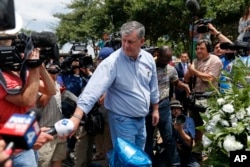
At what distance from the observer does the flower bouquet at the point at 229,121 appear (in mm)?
2623

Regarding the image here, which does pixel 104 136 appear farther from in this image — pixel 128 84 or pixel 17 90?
pixel 17 90

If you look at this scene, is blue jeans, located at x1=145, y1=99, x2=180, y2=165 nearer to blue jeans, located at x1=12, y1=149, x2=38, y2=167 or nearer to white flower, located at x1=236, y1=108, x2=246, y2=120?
white flower, located at x1=236, y1=108, x2=246, y2=120

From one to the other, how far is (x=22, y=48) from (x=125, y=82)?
1.18m

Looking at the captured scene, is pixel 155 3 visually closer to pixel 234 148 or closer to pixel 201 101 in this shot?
pixel 201 101

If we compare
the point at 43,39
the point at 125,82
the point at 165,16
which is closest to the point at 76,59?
the point at 125,82

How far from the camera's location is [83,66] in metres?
4.84

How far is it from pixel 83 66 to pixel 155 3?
11714 millimetres

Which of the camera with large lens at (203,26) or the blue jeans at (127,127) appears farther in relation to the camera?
the camera with large lens at (203,26)

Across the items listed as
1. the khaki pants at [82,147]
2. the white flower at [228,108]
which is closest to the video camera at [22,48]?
the white flower at [228,108]

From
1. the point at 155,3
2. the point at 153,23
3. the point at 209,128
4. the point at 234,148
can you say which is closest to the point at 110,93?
the point at 209,128

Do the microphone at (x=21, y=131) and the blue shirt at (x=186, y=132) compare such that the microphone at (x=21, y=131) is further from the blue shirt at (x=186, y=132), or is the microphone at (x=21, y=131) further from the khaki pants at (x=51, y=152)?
the blue shirt at (x=186, y=132)

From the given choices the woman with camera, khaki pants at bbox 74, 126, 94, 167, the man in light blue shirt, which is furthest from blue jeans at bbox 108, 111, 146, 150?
the woman with camera

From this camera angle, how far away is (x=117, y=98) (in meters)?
3.65

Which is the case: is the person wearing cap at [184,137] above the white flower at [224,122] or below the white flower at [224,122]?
below
